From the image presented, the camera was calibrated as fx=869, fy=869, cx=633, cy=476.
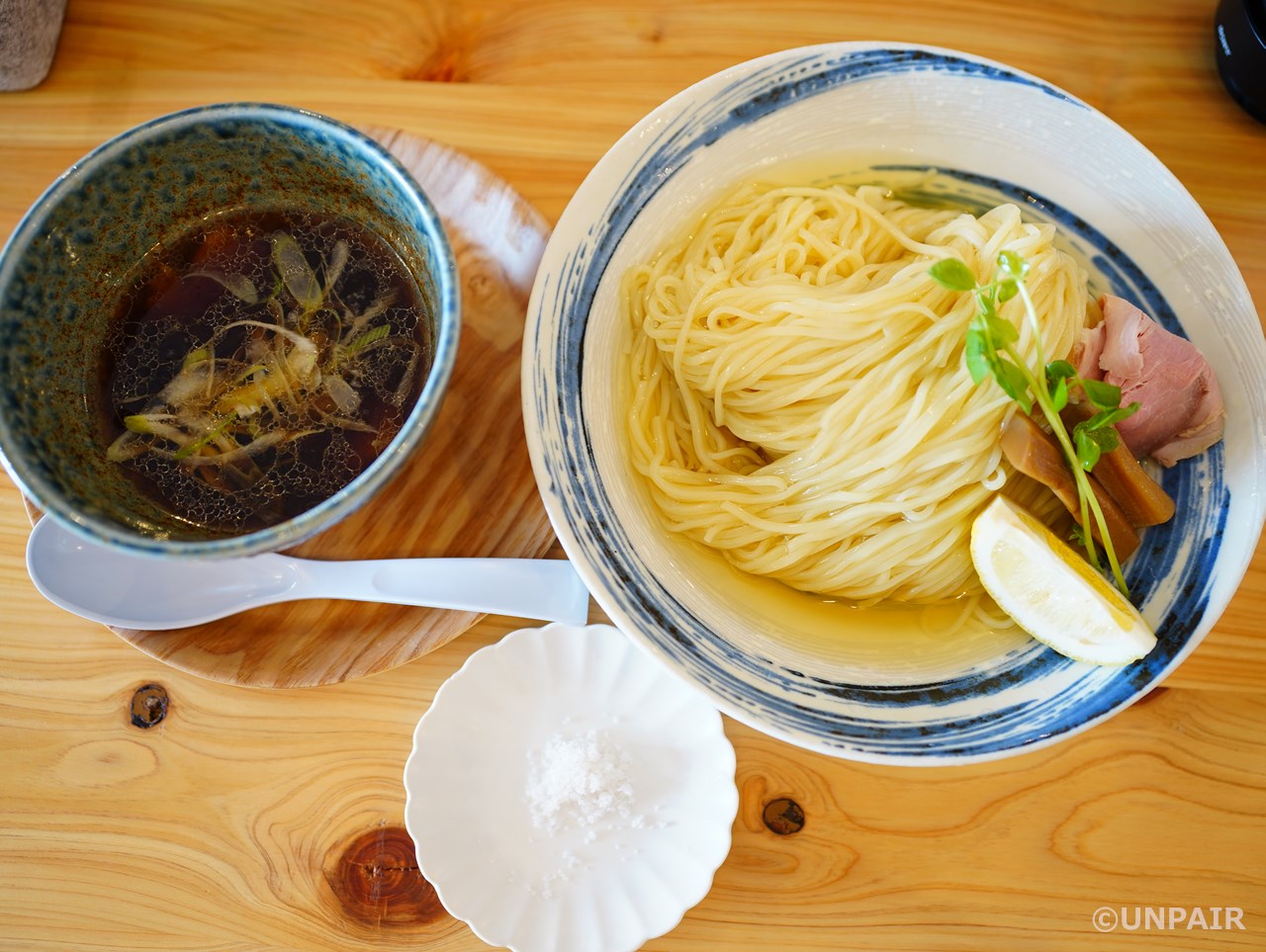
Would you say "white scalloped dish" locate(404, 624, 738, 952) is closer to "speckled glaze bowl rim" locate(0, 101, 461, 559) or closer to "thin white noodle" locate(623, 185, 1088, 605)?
"thin white noodle" locate(623, 185, 1088, 605)

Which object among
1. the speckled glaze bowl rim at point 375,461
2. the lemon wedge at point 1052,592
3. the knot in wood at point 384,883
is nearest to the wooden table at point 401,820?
A: the knot in wood at point 384,883

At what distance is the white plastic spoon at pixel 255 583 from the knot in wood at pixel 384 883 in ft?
1.56

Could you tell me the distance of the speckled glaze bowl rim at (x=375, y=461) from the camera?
113cm

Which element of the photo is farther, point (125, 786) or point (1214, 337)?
point (125, 786)

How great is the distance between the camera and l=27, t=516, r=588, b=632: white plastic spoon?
1.42m

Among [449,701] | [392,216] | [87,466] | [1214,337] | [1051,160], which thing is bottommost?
[449,701]

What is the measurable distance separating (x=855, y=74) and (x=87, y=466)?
1.41 metres

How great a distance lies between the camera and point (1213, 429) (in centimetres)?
142

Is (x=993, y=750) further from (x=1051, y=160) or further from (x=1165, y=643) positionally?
(x=1051, y=160)

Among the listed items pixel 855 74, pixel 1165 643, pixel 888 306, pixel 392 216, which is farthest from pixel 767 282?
pixel 1165 643

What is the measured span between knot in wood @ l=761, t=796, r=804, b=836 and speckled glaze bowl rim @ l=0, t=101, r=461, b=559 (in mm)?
935

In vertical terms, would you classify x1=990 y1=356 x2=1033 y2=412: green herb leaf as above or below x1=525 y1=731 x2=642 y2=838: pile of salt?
above

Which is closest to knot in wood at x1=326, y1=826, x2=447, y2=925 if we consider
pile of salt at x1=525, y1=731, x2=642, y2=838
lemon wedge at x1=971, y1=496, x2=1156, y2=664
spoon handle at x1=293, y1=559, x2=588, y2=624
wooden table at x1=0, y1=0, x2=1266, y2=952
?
wooden table at x1=0, y1=0, x2=1266, y2=952

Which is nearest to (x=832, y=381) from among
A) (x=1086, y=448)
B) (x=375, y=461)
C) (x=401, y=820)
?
→ (x=1086, y=448)
